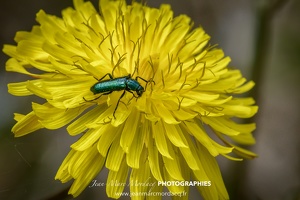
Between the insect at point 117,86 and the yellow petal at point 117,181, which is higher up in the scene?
the insect at point 117,86

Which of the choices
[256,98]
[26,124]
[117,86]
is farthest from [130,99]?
[256,98]

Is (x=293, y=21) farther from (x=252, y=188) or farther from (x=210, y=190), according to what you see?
(x=210, y=190)

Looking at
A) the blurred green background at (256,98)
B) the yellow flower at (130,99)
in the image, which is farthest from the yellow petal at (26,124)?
the blurred green background at (256,98)

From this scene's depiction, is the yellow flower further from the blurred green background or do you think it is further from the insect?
the blurred green background

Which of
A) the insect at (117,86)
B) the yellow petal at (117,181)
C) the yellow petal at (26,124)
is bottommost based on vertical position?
the yellow petal at (117,181)

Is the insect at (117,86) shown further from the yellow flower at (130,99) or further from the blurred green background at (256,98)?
the blurred green background at (256,98)

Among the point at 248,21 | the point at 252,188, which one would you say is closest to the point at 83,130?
the point at 252,188
